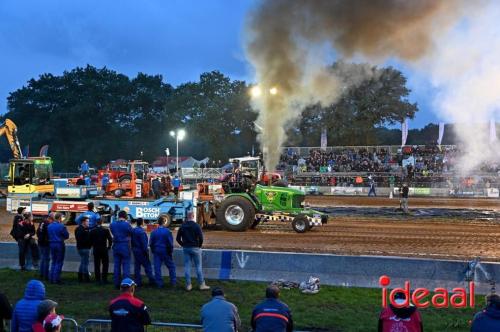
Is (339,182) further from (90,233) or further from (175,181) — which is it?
(90,233)

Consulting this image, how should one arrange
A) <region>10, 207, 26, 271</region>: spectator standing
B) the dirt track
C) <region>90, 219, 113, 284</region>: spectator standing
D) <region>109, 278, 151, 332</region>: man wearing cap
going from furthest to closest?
the dirt track, <region>10, 207, 26, 271</region>: spectator standing, <region>90, 219, 113, 284</region>: spectator standing, <region>109, 278, 151, 332</region>: man wearing cap

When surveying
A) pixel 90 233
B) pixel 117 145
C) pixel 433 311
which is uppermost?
pixel 117 145

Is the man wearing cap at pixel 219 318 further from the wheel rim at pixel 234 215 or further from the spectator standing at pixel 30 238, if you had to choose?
the wheel rim at pixel 234 215

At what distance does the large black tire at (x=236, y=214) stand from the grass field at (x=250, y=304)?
735 centimetres

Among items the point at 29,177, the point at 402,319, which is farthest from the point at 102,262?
the point at 29,177

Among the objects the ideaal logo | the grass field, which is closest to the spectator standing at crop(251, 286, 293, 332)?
the grass field

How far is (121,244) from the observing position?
10852 millimetres

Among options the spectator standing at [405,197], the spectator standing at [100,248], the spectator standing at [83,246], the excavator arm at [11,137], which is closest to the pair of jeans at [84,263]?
the spectator standing at [83,246]

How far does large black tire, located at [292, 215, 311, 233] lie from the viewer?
725 inches

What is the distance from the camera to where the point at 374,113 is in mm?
55625

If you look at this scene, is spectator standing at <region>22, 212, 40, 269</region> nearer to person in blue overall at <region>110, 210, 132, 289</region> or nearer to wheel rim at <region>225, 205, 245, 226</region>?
person in blue overall at <region>110, 210, 132, 289</region>

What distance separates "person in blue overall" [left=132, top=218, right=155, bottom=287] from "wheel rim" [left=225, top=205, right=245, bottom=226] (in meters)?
7.89

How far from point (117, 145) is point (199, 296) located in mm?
65781

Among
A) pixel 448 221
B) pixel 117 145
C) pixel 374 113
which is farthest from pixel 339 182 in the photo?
pixel 117 145
